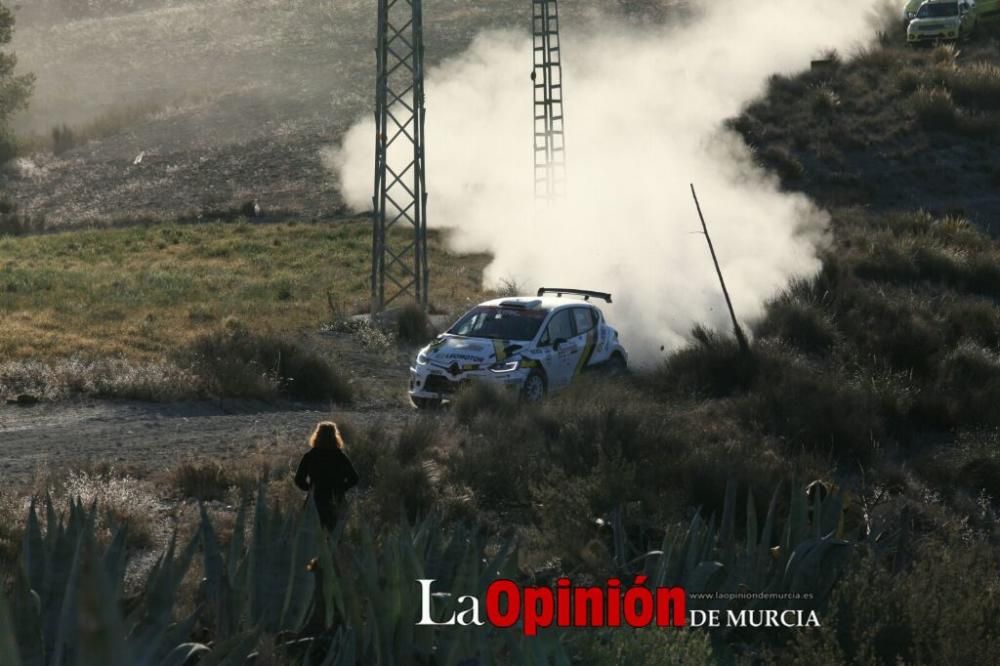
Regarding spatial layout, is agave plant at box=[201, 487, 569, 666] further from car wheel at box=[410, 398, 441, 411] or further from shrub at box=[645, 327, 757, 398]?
shrub at box=[645, 327, 757, 398]

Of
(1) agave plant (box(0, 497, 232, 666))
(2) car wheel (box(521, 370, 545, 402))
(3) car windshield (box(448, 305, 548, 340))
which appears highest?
(1) agave plant (box(0, 497, 232, 666))

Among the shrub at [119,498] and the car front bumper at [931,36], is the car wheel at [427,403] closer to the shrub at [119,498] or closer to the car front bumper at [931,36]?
the shrub at [119,498]

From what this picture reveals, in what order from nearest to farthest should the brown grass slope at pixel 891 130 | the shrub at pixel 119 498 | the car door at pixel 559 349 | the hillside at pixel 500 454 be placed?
the hillside at pixel 500 454 → the shrub at pixel 119 498 → the car door at pixel 559 349 → the brown grass slope at pixel 891 130

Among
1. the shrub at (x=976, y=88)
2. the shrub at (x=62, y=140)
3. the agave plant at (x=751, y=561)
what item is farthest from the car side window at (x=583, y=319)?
the shrub at (x=62, y=140)

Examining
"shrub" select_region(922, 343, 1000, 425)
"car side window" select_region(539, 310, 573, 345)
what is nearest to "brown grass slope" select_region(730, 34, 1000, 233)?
"shrub" select_region(922, 343, 1000, 425)

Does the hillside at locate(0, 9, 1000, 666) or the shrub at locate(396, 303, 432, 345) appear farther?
the shrub at locate(396, 303, 432, 345)

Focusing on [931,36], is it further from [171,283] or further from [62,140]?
[171,283]

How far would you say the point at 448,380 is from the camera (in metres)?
19.4

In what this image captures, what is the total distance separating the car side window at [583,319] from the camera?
21.0m

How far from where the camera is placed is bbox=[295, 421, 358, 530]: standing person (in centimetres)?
1058

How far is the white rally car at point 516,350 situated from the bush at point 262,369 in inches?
77.8

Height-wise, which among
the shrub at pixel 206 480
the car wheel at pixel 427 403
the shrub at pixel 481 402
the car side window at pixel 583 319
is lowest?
the car wheel at pixel 427 403

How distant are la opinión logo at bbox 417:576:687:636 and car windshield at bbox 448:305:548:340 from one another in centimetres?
1009

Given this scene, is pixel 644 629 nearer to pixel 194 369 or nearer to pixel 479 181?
pixel 194 369
